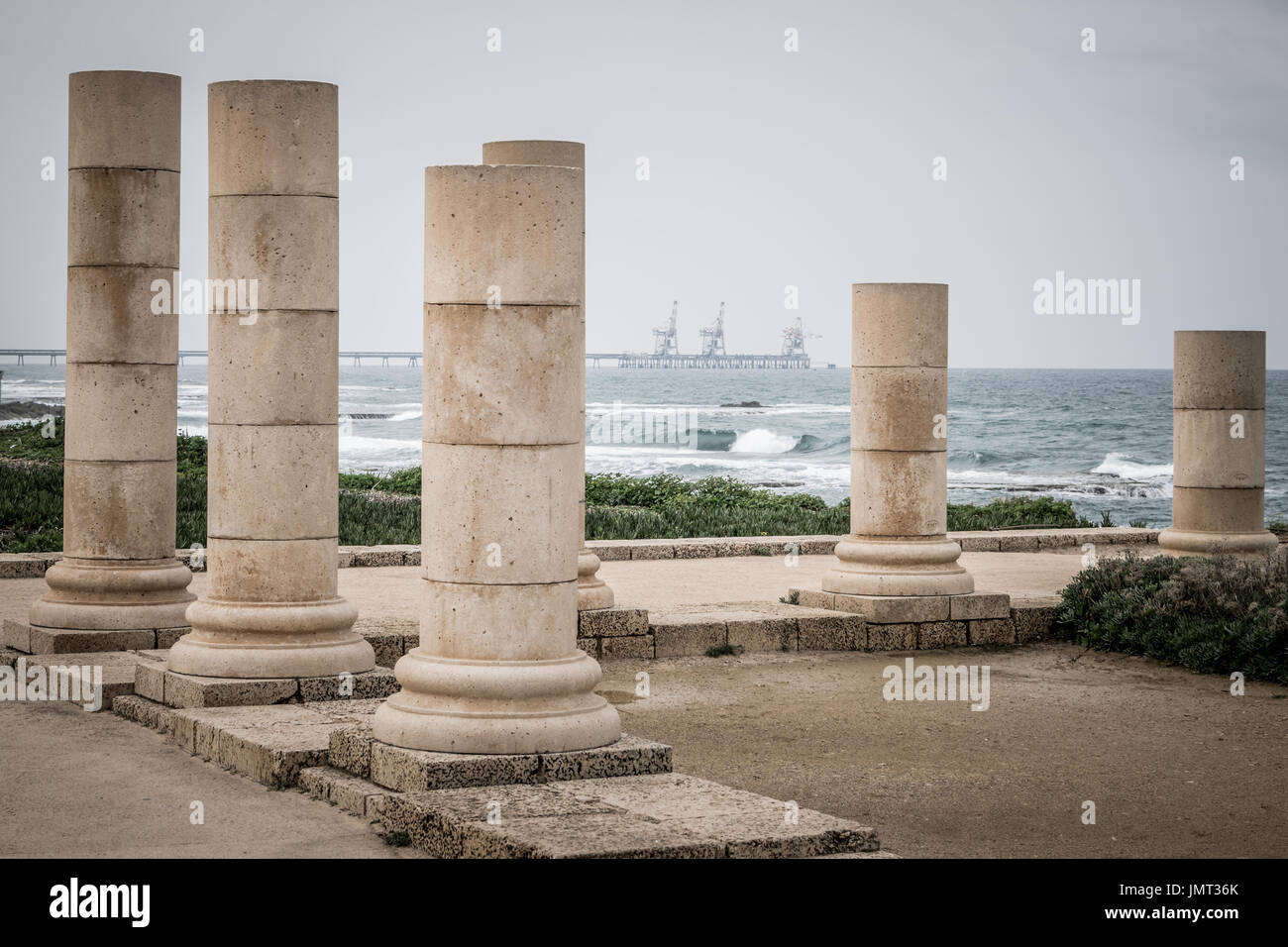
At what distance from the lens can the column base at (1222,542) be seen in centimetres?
1795

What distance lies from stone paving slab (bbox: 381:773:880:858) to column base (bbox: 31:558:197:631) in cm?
533

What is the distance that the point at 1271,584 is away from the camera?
554 inches

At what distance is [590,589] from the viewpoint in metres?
14.1

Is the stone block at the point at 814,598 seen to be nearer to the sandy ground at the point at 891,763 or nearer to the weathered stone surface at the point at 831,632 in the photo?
the weathered stone surface at the point at 831,632

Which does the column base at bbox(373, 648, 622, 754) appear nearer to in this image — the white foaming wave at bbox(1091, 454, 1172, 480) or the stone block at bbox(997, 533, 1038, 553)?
the stone block at bbox(997, 533, 1038, 553)

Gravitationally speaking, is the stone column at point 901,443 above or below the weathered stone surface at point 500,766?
above

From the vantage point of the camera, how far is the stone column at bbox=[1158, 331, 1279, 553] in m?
18.0

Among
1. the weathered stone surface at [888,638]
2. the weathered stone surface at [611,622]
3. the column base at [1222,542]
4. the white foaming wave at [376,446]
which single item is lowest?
the weathered stone surface at [888,638]

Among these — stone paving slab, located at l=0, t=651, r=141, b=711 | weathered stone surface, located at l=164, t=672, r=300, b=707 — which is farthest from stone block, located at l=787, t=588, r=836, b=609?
stone paving slab, located at l=0, t=651, r=141, b=711

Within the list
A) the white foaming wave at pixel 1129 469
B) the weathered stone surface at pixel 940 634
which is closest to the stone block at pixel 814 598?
the weathered stone surface at pixel 940 634

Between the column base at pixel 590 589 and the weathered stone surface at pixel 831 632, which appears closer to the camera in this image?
the column base at pixel 590 589

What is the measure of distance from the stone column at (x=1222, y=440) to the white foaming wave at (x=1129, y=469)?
1606 inches

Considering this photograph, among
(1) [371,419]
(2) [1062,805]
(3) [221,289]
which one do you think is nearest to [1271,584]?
(2) [1062,805]

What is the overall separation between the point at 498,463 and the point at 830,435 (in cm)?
6420
